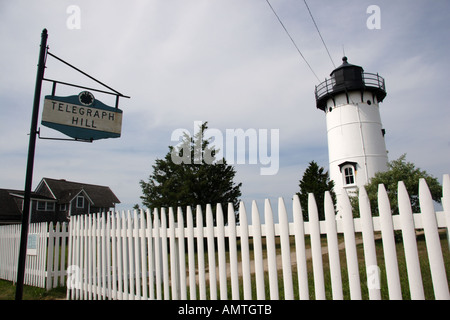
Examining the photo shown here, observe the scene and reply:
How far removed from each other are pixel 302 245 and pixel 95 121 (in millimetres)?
3481

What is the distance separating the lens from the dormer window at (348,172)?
19730 millimetres

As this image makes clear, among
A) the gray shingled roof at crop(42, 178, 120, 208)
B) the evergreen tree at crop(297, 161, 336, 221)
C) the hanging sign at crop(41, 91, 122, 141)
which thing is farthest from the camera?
the gray shingled roof at crop(42, 178, 120, 208)

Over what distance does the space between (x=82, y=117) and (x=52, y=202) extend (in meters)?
33.3

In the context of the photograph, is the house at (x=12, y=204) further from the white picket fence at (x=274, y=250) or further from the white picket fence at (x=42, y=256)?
the white picket fence at (x=274, y=250)

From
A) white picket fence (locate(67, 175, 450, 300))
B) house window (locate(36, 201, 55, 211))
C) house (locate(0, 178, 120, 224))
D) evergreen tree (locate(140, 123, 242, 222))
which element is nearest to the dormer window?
evergreen tree (locate(140, 123, 242, 222))

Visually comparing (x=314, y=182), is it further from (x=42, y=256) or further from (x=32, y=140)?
(x=32, y=140)

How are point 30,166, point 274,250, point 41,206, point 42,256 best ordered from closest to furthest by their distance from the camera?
1. point 274,250
2. point 30,166
3. point 42,256
4. point 41,206

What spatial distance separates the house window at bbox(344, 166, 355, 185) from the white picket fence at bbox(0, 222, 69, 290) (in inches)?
702

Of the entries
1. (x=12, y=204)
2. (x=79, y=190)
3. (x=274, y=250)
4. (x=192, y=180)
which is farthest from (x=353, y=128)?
(x=12, y=204)

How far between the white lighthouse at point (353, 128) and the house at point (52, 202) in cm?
2741

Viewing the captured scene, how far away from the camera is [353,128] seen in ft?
67.7

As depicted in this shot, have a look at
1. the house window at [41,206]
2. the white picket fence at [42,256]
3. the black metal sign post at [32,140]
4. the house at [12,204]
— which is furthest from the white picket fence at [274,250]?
the house window at [41,206]

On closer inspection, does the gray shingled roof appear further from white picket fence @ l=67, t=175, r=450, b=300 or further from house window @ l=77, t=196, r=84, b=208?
white picket fence @ l=67, t=175, r=450, b=300

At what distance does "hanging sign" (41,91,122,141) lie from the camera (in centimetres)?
414
